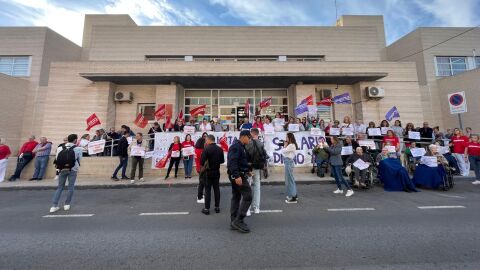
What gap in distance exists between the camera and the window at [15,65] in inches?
704

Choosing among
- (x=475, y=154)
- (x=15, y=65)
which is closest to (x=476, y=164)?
(x=475, y=154)

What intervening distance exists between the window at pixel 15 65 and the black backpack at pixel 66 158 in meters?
18.2

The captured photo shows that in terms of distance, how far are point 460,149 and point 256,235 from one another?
35.4 feet

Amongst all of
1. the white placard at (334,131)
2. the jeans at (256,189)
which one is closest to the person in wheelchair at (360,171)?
the white placard at (334,131)

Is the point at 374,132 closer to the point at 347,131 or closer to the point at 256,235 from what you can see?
the point at 347,131

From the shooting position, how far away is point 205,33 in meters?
18.8

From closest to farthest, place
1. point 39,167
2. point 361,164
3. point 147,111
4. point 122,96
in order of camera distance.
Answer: point 361,164
point 39,167
point 122,96
point 147,111

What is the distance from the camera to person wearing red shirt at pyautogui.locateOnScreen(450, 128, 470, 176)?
9.40m

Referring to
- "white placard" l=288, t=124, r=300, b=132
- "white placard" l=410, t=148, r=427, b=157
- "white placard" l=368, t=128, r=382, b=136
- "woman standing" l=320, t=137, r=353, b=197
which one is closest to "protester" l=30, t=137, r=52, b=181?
"white placard" l=288, t=124, r=300, b=132

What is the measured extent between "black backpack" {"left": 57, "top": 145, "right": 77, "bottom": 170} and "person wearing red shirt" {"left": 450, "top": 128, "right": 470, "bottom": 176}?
14.4 m

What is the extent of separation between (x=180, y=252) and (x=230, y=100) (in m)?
13.5

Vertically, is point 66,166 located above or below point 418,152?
below

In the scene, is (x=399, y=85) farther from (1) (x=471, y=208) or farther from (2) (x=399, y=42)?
(1) (x=471, y=208)

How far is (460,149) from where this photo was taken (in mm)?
9445
